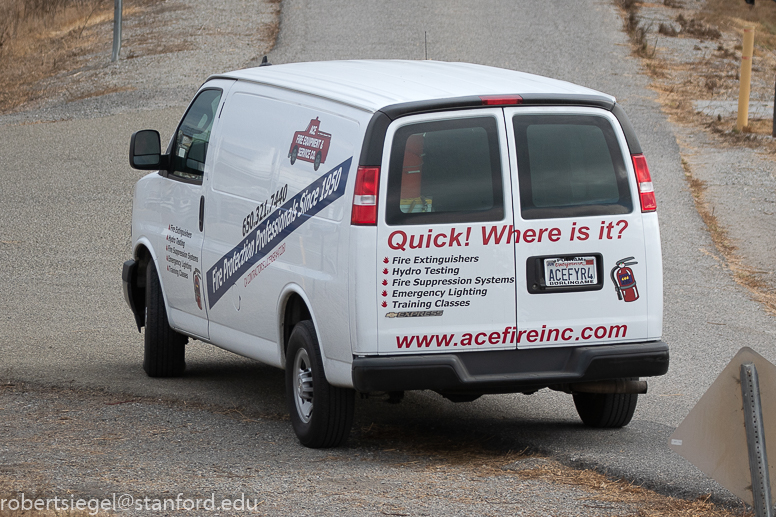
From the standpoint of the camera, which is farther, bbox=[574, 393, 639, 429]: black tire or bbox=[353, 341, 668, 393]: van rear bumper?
bbox=[574, 393, 639, 429]: black tire

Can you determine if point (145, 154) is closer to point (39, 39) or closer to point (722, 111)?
point (722, 111)

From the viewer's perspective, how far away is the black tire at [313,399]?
6262 millimetres

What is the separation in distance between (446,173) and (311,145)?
0.85 m

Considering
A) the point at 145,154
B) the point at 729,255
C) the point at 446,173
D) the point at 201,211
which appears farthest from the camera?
the point at 729,255

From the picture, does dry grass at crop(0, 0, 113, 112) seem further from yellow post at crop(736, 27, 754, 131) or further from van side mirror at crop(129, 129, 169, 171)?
van side mirror at crop(129, 129, 169, 171)

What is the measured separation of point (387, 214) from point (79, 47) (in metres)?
24.3

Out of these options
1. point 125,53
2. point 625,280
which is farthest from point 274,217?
point 125,53

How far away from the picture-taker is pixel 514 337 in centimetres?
604

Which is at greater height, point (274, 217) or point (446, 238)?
point (446, 238)

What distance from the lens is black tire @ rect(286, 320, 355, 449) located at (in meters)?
6.26

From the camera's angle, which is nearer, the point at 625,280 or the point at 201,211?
the point at 625,280

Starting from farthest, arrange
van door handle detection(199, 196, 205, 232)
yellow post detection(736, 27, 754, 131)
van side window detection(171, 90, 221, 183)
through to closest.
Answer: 1. yellow post detection(736, 27, 754, 131)
2. van side window detection(171, 90, 221, 183)
3. van door handle detection(199, 196, 205, 232)

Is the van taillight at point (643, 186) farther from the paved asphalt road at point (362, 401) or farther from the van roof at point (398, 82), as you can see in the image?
the paved asphalt road at point (362, 401)

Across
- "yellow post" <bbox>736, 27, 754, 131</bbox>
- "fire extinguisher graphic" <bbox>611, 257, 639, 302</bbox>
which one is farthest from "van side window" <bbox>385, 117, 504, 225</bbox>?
"yellow post" <bbox>736, 27, 754, 131</bbox>
